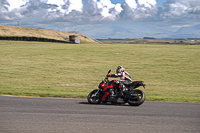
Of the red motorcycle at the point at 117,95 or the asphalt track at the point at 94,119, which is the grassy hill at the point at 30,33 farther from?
the asphalt track at the point at 94,119

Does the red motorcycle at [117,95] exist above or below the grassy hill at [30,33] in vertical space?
below

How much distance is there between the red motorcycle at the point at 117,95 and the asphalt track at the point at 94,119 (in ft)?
1.63

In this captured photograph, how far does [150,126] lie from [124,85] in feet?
13.3

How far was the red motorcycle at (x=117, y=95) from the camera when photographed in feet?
36.1

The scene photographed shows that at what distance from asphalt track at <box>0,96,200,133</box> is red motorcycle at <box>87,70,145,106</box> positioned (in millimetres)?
495

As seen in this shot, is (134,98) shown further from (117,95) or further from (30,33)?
(30,33)

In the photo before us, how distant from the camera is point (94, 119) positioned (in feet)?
27.2

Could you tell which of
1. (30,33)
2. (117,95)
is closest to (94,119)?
(117,95)

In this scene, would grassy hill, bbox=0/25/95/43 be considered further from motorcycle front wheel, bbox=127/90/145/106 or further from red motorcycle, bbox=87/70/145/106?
motorcycle front wheel, bbox=127/90/145/106

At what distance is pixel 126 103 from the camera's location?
1212 centimetres

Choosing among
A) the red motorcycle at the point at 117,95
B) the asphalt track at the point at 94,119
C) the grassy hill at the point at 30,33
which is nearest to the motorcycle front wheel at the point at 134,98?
the red motorcycle at the point at 117,95

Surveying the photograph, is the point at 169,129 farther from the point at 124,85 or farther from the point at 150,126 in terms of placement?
the point at 124,85

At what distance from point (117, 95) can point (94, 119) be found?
3185mm

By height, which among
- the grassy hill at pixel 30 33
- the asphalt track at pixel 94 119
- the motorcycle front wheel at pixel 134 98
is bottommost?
the asphalt track at pixel 94 119
